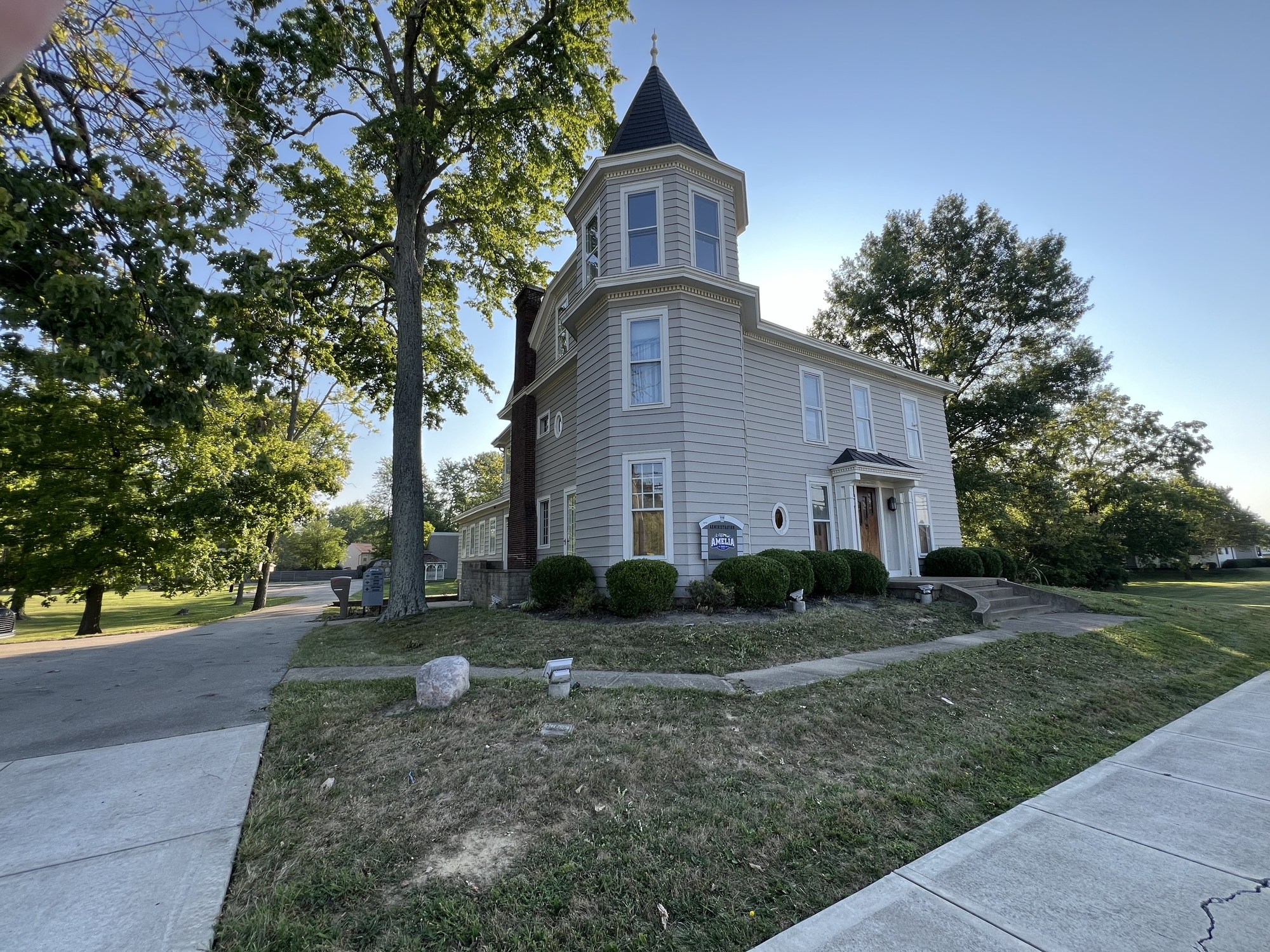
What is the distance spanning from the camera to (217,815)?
3094mm

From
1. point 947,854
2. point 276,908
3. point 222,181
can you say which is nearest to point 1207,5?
point 947,854

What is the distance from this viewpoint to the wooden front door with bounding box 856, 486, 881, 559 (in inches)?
A: 536

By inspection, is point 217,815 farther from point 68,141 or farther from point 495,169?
point 495,169

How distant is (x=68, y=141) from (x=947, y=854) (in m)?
9.04

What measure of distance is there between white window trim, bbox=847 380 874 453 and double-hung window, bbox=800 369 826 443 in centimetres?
126

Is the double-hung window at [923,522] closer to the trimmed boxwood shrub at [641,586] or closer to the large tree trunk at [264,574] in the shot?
the trimmed boxwood shrub at [641,586]

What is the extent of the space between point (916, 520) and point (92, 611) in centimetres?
2132

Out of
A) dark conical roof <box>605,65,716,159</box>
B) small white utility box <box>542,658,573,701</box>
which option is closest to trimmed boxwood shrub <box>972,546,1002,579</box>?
dark conical roof <box>605,65,716,159</box>

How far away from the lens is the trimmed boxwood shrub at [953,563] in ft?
44.4

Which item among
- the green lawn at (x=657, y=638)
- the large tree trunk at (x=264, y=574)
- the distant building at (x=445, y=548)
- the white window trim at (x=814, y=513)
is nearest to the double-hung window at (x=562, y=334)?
the white window trim at (x=814, y=513)

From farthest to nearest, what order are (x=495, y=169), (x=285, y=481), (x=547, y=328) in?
(x=285, y=481) → (x=547, y=328) → (x=495, y=169)

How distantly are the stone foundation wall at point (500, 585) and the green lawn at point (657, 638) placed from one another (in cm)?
222

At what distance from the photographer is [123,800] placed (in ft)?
10.7

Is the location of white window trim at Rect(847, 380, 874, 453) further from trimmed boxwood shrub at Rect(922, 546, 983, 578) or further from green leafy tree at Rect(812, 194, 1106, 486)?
green leafy tree at Rect(812, 194, 1106, 486)
